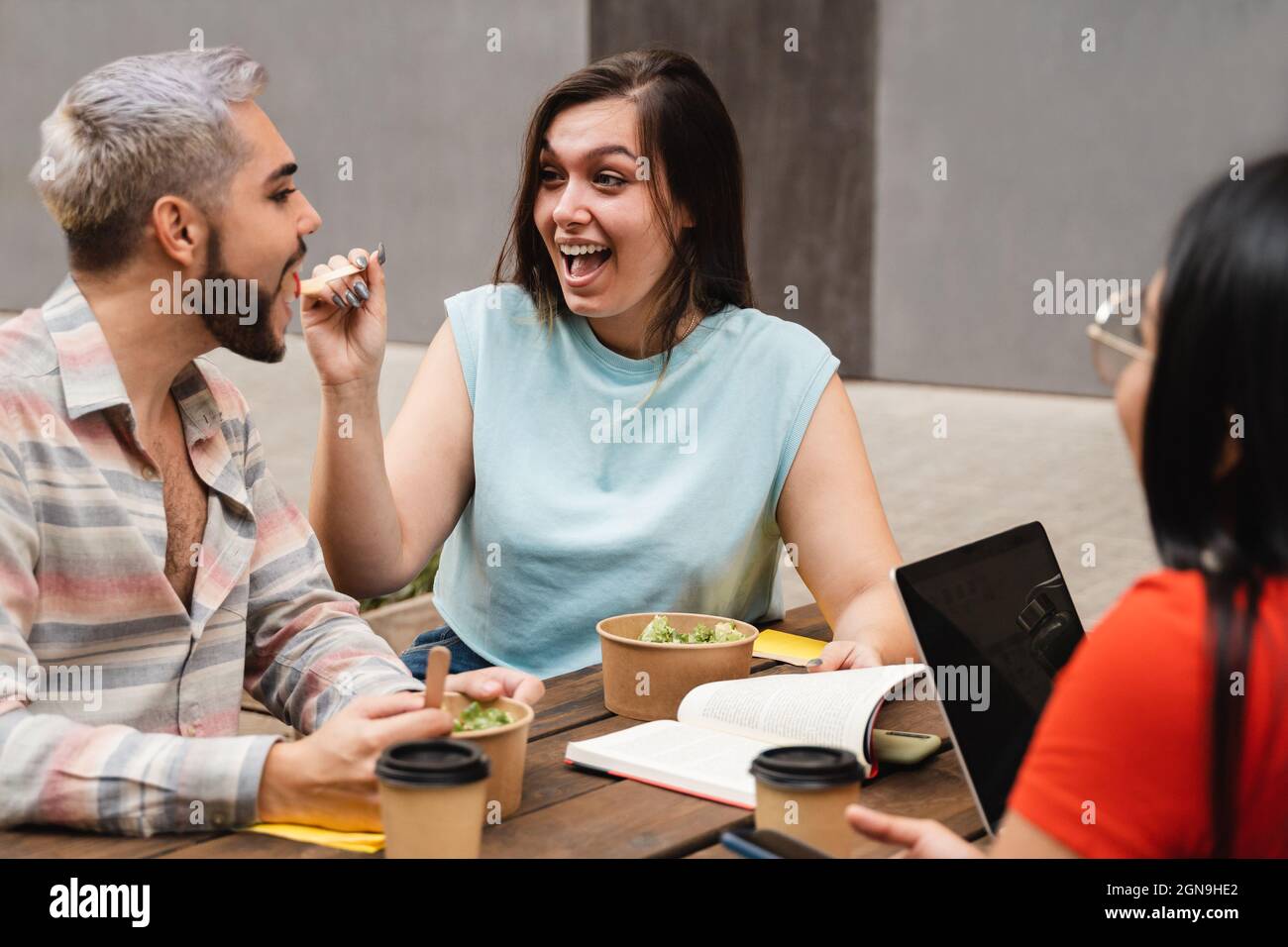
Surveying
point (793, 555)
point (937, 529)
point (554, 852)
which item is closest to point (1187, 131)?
point (937, 529)

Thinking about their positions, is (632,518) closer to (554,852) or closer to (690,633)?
(690,633)

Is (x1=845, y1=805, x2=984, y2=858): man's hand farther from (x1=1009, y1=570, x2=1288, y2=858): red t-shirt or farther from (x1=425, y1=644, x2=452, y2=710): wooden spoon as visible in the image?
(x1=425, y1=644, x2=452, y2=710): wooden spoon

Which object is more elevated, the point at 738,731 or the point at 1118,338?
the point at 1118,338

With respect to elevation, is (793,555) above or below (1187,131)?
below

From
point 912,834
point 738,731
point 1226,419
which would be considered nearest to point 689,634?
point 738,731

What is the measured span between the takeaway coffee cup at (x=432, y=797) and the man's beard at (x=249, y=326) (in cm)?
73

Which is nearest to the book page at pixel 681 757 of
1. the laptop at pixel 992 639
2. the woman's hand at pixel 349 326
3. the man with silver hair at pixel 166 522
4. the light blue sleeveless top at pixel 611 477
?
the man with silver hair at pixel 166 522

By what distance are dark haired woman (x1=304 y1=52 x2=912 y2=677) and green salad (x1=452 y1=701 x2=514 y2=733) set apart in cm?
81

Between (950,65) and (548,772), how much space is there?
8.62 meters

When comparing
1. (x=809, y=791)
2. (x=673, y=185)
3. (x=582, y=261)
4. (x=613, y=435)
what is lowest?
(x=809, y=791)

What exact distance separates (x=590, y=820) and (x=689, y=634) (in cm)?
50

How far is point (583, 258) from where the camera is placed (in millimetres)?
2727

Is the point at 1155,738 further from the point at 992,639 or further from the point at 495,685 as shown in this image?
the point at 495,685
